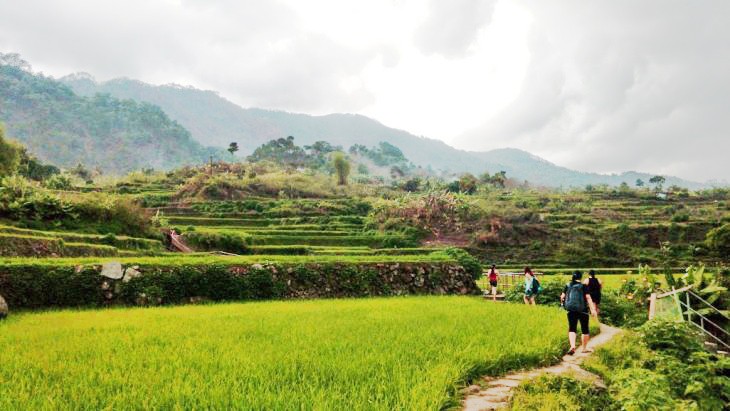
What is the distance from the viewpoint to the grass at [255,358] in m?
4.68

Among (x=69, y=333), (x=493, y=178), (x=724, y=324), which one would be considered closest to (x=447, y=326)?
(x=69, y=333)

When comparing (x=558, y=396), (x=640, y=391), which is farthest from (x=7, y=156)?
(x=640, y=391)

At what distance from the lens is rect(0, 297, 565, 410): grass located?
15.4 ft

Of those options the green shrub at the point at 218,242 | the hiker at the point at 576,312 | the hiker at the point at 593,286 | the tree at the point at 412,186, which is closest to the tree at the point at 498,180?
the tree at the point at 412,186

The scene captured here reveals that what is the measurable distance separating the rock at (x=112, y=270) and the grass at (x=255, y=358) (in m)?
2.20

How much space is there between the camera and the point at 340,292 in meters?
18.0

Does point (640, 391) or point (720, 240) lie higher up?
point (720, 240)

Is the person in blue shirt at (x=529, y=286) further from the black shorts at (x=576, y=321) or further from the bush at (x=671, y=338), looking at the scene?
the black shorts at (x=576, y=321)

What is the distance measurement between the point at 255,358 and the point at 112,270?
915 centimetres

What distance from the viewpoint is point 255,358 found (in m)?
6.30

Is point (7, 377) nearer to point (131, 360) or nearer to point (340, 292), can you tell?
point (131, 360)

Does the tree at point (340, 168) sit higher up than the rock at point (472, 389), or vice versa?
Answer: the tree at point (340, 168)

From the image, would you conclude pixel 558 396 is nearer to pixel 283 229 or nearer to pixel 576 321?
pixel 576 321

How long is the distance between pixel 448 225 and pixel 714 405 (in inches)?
1708
